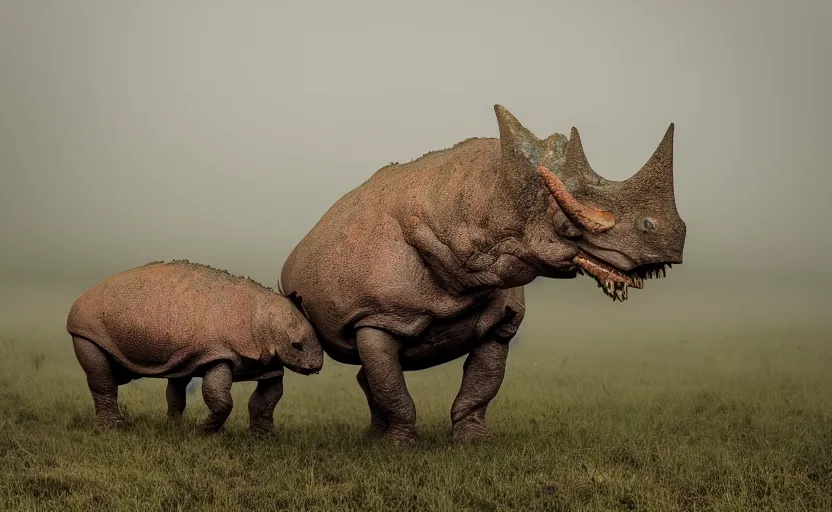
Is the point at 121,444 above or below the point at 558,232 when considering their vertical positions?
below

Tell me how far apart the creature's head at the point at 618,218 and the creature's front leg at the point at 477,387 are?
1.66 metres

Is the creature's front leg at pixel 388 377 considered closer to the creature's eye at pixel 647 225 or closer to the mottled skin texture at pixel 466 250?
the mottled skin texture at pixel 466 250

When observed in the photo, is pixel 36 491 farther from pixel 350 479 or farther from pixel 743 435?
pixel 743 435

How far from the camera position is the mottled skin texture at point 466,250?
668cm

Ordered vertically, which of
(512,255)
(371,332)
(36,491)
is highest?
(512,255)

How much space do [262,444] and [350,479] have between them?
124 centimetres

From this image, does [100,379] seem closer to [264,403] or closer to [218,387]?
[218,387]

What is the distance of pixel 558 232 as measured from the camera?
6887mm

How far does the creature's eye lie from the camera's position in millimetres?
6586

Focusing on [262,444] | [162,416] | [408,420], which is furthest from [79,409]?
[408,420]

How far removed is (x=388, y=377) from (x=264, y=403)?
147 centimetres

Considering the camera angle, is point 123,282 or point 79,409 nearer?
point 123,282

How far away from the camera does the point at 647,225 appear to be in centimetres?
660

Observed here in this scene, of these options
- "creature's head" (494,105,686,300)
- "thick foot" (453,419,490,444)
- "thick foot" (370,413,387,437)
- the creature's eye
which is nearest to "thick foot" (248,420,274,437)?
"thick foot" (370,413,387,437)
